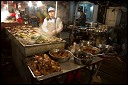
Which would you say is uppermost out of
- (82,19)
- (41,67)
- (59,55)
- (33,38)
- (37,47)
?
(82,19)

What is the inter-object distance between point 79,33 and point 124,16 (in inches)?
158

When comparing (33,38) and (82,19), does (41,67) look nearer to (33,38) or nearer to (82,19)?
(33,38)

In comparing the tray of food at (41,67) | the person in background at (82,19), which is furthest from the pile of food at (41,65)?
the person in background at (82,19)

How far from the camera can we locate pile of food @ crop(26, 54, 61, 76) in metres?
2.54

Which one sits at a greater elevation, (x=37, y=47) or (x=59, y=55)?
(x=37, y=47)

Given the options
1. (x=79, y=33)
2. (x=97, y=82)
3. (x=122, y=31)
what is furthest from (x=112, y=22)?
(x=97, y=82)

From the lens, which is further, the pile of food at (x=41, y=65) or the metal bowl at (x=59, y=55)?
the metal bowl at (x=59, y=55)

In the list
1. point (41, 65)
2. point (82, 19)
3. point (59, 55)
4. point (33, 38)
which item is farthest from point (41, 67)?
point (82, 19)

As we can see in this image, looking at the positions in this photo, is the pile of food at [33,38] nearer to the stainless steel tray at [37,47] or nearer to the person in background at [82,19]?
the stainless steel tray at [37,47]

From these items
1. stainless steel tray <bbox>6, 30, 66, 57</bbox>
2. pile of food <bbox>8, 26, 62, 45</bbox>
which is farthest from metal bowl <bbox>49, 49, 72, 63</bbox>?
pile of food <bbox>8, 26, 62, 45</bbox>

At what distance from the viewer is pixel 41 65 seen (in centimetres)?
277

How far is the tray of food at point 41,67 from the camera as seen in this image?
2.49 meters

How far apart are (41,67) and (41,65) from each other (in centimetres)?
9

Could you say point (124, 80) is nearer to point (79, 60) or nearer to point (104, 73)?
point (104, 73)
